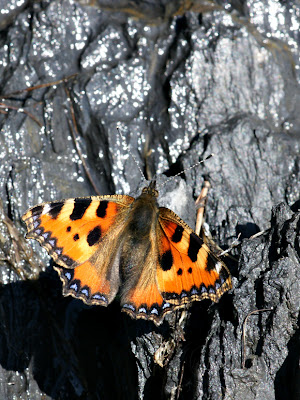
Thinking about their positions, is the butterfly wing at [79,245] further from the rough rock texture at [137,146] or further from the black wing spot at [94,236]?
the rough rock texture at [137,146]

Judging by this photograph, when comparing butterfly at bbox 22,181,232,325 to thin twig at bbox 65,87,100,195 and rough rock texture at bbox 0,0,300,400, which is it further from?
thin twig at bbox 65,87,100,195

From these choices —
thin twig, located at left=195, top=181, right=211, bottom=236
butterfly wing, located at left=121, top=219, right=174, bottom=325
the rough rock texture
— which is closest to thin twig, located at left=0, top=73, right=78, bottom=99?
the rough rock texture

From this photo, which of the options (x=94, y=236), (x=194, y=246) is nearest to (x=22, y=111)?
(x=94, y=236)

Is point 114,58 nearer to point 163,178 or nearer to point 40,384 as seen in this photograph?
point 163,178

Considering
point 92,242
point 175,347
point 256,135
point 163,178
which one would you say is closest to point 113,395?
point 175,347

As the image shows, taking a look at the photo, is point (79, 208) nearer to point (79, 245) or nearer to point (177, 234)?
point (79, 245)

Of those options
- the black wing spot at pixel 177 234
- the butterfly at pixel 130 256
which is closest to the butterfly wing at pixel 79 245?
the butterfly at pixel 130 256
